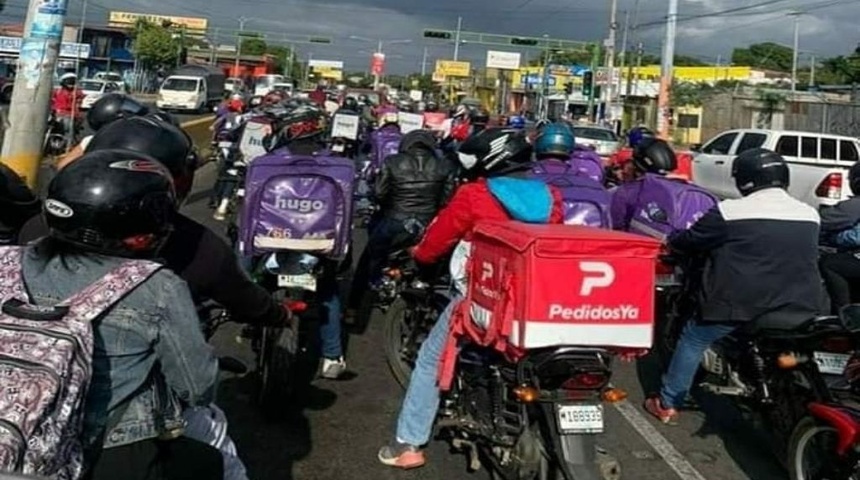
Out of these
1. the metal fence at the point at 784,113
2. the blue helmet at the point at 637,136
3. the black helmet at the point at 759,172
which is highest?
the metal fence at the point at 784,113

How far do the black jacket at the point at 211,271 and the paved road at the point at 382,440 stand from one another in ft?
5.70

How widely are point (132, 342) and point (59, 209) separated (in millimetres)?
363

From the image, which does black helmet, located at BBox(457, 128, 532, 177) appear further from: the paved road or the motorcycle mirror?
the motorcycle mirror

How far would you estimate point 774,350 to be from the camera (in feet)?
16.5

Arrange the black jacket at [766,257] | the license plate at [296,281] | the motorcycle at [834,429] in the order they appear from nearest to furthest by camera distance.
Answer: the motorcycle at [834,429] < the black jacket at [766,257] < the license plate at [296,281]

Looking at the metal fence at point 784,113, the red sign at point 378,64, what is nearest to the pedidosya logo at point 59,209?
the metal fence at point 784,113

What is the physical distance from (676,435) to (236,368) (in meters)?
3.36

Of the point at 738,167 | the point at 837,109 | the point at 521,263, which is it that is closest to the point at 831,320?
the point at 738,167

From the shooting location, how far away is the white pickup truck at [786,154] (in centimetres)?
1853

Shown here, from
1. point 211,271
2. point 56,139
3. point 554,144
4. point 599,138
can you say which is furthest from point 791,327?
point 599,138

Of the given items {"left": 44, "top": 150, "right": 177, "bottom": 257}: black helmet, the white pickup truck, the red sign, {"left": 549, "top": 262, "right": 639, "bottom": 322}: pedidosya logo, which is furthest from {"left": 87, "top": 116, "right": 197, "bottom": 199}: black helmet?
the red sign

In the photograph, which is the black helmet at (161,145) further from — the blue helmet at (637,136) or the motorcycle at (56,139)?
the motorcycle at (56,139)

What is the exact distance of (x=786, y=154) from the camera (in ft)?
67.4

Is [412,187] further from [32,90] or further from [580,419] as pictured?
[580,419]
